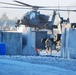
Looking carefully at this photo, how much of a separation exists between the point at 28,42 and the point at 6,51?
2.53 metres

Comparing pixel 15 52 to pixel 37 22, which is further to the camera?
pixel 37 22

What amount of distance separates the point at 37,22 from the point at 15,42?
90.5ft

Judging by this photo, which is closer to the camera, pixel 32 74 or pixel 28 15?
pixel 32 74

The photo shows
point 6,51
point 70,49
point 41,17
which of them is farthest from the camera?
point 41,17

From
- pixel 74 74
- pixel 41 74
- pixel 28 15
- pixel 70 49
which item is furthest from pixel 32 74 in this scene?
pixel 28 15

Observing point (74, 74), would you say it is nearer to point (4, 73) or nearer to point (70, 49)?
point (4, 73)

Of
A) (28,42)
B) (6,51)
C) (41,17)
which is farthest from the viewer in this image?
(41,17)

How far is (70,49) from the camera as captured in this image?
2333cm

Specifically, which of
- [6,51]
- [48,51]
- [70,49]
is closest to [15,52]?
[6,51]

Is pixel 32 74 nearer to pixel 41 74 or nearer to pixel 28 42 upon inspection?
pixel 41 74

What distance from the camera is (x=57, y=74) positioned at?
13383mm

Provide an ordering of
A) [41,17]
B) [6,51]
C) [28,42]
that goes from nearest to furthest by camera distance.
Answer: [6,51]
[28,42]
[41,17]

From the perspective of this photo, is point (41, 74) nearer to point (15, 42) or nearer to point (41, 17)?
point (15, 42)

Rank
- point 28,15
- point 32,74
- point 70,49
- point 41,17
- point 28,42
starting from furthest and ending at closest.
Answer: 1. point 41,17
2. point 28,15
3. point 28,42
4. point 70,49
5. point 32,74
